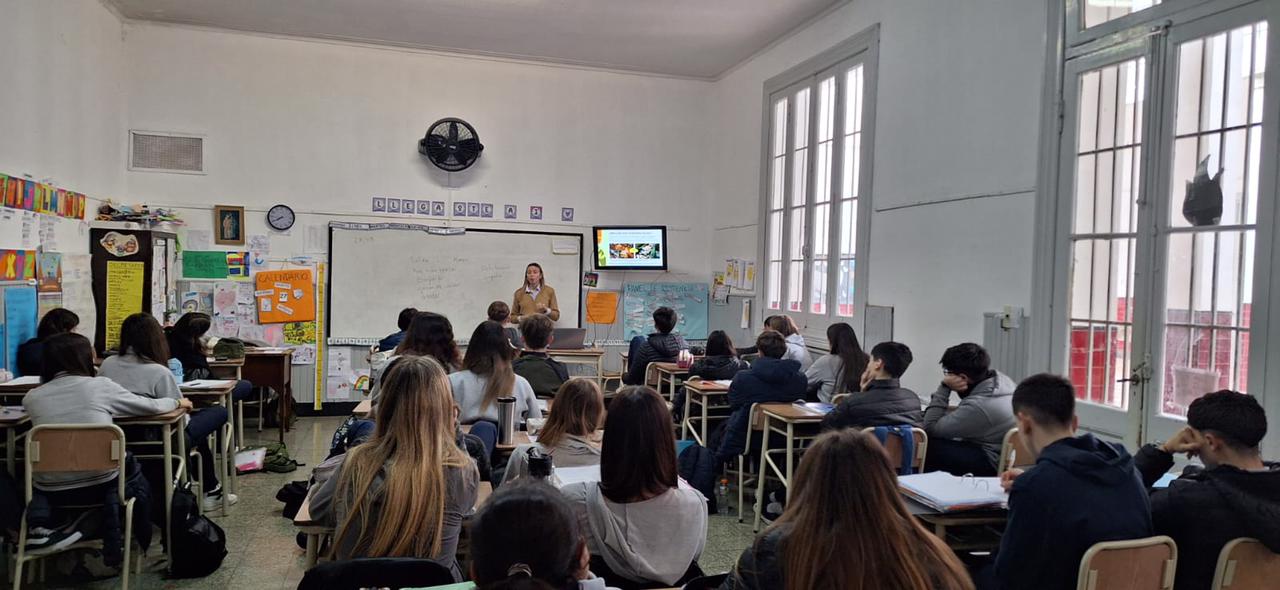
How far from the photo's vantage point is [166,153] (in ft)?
23.9

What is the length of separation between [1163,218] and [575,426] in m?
2.93

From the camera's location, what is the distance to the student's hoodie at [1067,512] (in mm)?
2035

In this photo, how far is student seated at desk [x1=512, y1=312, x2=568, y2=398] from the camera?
4652 millimetres

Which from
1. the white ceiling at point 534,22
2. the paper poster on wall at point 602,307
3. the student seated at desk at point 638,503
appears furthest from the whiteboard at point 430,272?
the student seated at desk at point 638,503

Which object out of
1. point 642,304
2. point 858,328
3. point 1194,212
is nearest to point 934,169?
point 858,328

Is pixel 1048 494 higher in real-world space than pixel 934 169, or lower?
lower

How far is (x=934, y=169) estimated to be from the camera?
513 centimetres

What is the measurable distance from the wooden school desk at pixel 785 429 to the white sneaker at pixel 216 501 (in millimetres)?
3156

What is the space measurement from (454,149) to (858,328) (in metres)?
4.38

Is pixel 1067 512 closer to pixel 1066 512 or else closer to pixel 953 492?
pixel 1066 512

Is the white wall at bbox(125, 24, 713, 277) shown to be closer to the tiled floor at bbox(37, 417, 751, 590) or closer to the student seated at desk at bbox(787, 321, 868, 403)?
the tiled floor at bbox(37, 417, 751, 590)

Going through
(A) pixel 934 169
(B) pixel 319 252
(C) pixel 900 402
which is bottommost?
(C) pixel 900 402

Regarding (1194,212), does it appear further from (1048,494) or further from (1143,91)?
(1048,494)

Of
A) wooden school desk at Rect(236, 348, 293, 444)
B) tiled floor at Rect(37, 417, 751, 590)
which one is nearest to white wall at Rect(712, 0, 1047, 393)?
tiled floor at Rect(37, 417, 751, 590)
